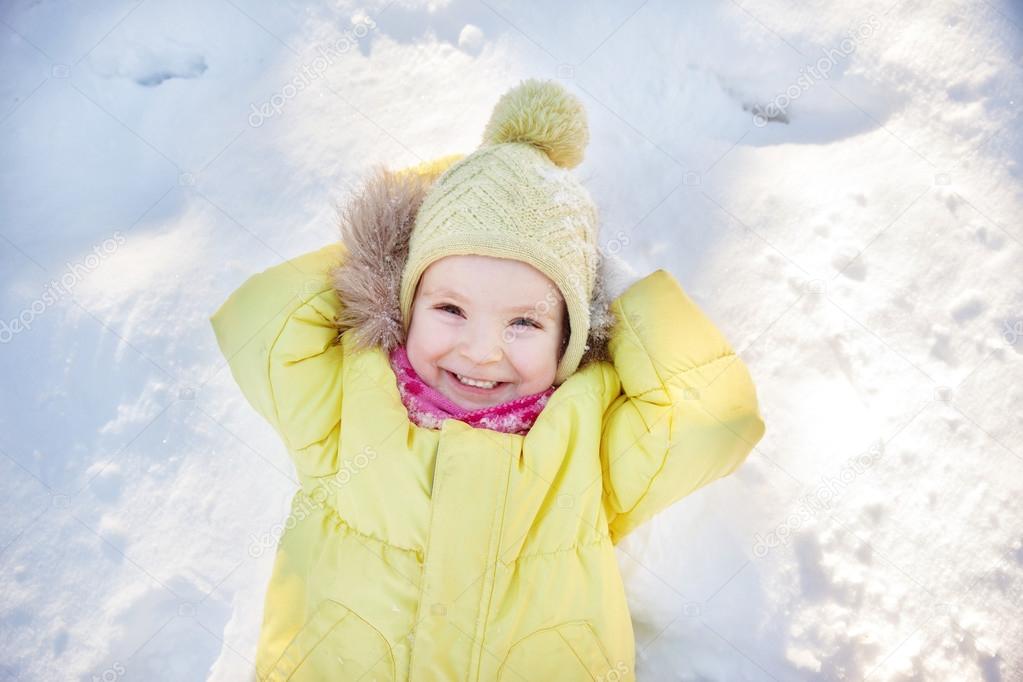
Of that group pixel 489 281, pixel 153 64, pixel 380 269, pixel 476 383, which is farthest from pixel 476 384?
pixel 153 64

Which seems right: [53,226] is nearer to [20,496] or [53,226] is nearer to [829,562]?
[20,496]

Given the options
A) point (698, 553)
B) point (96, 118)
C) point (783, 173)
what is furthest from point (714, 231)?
point (96, 118)

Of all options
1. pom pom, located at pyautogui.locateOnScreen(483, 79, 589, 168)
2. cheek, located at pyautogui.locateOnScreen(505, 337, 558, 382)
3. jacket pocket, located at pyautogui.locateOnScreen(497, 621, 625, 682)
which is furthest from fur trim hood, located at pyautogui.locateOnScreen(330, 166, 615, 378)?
jacket pocket, located at pyautogui.locateOnScreen(497, 621, 625, 682)

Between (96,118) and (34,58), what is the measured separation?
0.32m

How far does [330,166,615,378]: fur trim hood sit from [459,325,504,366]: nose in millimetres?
227

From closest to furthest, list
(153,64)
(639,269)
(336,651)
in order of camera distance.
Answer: (336,651)
(639,269)
(153,64)

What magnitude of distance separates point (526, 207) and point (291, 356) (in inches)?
24.8

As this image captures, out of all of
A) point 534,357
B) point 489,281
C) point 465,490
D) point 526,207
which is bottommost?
point 465,490

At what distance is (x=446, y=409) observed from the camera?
1711 mm

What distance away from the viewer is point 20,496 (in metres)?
1.98

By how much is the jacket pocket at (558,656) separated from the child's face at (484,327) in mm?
519

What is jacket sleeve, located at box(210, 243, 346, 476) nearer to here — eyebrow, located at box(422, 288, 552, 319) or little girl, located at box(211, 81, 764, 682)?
little girl, located at box(211, 81, 764, 682)

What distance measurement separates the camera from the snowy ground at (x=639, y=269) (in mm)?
1917

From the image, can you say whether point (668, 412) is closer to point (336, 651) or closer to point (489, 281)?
point (489, 281)
